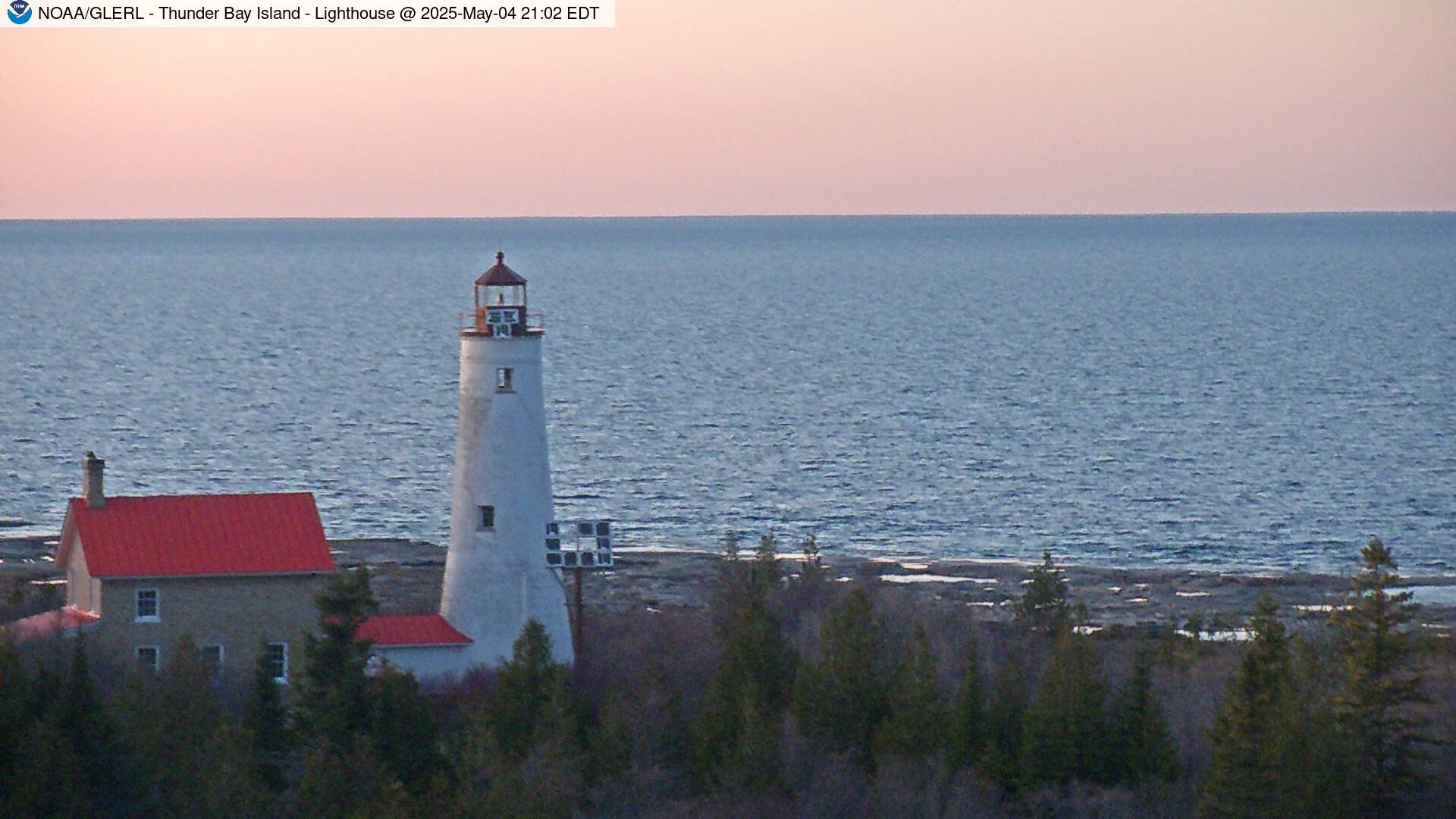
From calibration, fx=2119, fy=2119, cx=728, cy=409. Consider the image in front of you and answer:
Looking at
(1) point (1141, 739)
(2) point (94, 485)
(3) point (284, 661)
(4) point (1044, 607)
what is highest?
(2) point (94, 485)

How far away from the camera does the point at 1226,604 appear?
174 feet

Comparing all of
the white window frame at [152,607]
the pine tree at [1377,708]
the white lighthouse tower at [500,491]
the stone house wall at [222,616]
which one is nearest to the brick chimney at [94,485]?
the stone house wall at [222,616]

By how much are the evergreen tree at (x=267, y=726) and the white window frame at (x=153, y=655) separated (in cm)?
169

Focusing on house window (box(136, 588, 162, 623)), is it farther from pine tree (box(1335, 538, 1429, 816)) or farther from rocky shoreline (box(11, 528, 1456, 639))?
pine tree (box(1335, 538, 1429, 816))

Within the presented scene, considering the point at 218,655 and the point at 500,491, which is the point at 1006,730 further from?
the point at 218,655

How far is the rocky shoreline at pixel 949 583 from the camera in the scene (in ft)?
168

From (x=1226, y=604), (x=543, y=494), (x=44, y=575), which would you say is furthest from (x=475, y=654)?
(x=1226, y=604)

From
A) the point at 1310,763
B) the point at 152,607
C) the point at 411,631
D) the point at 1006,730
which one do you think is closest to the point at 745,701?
the point at 1006,730

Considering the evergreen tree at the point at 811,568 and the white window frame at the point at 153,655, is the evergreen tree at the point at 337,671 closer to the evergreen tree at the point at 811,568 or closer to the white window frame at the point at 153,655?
the white window frame at the point at 153,655

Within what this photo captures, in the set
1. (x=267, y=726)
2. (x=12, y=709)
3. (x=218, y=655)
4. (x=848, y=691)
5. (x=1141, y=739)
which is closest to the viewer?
(x=12, y=709)

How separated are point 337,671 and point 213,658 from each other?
348cm

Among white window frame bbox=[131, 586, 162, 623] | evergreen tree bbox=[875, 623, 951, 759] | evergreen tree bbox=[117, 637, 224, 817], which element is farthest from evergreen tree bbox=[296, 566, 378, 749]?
evergreen tree bbox=[875, 623, 951, 759]

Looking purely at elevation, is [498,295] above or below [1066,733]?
above

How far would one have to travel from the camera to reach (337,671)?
3472 cm
